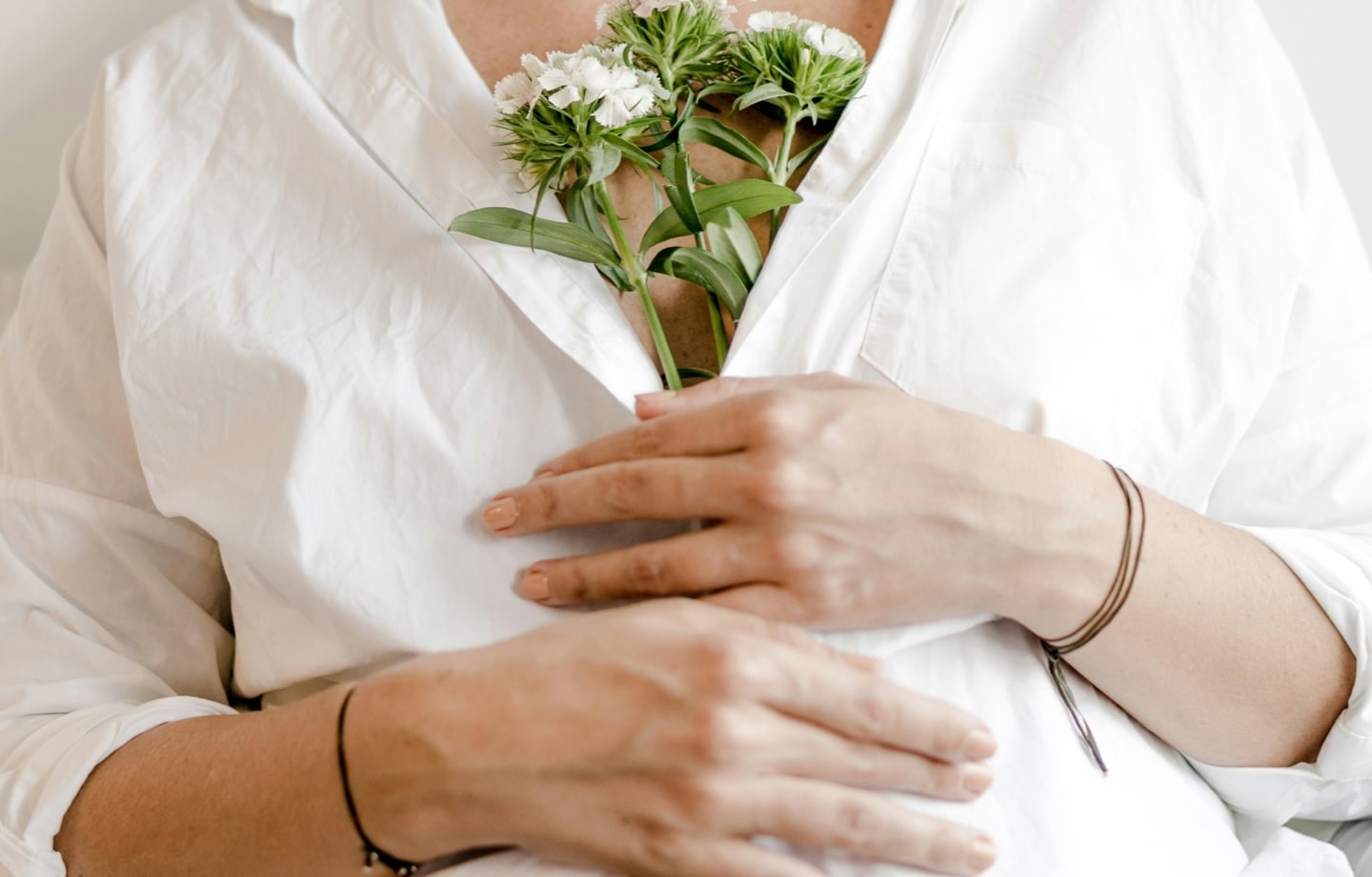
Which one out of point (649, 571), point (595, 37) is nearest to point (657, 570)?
point (649, 571)

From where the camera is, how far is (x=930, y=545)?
0.77 meters

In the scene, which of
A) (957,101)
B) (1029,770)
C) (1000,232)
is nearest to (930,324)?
(1000,232)

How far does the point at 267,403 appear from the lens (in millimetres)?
917

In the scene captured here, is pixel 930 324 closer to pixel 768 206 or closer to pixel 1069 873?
pixel 768 206

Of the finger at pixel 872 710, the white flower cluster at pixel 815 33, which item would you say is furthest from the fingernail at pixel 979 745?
the white flower cluster at pixel 815 33

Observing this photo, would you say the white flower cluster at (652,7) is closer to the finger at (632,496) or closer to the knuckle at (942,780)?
the finger at (632,496)

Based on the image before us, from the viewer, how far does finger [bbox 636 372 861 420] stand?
83 centimetres

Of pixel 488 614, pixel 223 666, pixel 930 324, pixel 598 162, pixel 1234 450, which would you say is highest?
pixel 598 162

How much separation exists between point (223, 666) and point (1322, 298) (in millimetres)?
1020

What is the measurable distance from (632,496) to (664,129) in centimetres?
33

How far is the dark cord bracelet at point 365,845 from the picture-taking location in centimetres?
79

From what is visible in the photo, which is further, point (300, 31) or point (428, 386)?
point (300, 31)

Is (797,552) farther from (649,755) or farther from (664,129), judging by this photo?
(664,129)

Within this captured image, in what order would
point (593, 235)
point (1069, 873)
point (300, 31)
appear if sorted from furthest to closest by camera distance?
point (300, 31)
point (593, 235)
point (1069, 873)
